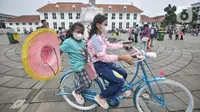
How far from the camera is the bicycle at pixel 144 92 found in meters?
1.80

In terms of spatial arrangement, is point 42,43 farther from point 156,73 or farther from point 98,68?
point 156,73

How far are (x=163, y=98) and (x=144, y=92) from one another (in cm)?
31

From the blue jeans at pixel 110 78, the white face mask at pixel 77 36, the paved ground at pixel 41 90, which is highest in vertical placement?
the white face mask at pixel 77 36

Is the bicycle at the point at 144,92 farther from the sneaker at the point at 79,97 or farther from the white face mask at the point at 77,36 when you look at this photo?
the white face mask at the point at 77,36

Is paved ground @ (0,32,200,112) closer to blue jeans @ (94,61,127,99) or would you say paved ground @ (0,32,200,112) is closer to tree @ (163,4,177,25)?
blue jeans @ (94,61,127,99)

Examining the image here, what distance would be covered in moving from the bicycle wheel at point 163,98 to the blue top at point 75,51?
1.08m

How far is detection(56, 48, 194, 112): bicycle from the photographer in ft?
5.89

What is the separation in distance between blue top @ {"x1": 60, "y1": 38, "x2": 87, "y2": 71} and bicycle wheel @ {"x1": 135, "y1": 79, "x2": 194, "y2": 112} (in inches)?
42.5

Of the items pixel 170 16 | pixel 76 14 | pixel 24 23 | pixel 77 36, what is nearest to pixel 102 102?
pixel 77 36

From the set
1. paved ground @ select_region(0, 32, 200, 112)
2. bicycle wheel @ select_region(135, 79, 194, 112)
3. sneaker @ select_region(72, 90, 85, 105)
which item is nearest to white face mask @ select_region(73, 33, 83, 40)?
sneaker @ select_region(72, 90, 85, 105)

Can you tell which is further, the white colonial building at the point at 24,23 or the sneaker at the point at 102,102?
the white colonial building at the point at 24,23

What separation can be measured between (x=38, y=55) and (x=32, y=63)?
0.46ft

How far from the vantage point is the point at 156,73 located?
404 centimetres

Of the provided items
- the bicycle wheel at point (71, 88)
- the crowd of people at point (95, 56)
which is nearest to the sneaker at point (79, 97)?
the crowd of people at point (95, 56)
